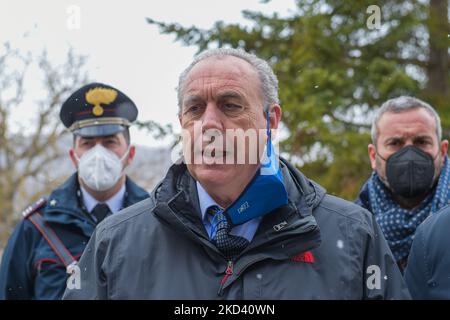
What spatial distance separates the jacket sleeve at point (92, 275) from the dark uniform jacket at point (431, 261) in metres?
1.49

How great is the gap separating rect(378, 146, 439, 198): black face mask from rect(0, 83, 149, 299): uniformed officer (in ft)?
6.33

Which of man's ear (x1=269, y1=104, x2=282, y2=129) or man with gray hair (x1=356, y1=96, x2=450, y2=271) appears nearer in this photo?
man's ear (x1=269, y1=104, x2=282, y2=129)

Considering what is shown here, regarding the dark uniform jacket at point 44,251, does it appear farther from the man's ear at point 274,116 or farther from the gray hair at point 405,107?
the gray hair at point 405,107

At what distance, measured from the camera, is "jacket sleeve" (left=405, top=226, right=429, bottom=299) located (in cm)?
321

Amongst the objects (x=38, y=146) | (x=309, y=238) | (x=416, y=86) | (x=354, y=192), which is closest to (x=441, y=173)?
(x=309, y=238)

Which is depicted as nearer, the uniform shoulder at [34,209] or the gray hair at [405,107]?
the gray hair at [405,107]

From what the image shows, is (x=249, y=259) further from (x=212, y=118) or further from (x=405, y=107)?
(x=405, y=107)

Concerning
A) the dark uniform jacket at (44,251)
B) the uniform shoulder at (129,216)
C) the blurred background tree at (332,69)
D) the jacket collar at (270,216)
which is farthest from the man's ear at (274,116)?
the blurred background tree at (332,69)

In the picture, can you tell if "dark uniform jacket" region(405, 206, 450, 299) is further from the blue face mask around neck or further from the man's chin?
the man's chin

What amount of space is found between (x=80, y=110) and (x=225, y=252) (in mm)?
2890

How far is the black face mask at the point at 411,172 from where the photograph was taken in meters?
4.49

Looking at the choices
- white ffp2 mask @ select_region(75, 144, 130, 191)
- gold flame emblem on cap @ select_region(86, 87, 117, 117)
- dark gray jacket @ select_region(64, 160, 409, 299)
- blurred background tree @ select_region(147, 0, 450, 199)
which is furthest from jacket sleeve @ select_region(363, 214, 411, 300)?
blurred background tree @ select_region(147, 0, 450, 199)

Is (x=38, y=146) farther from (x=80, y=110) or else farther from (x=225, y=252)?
(x=225, y=252)

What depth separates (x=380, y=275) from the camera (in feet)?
9.24
